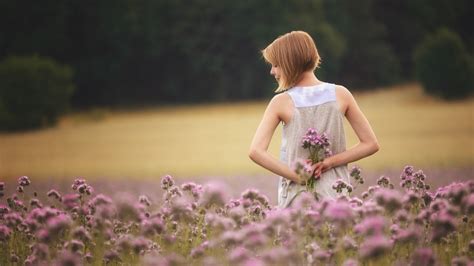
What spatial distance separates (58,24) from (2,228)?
4636 cm

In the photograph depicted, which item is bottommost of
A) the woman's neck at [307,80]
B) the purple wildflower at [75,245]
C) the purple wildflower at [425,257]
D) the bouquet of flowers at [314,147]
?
the purple wildflower at [75,245]

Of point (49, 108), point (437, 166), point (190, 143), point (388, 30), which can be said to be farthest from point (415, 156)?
point (388, 30)

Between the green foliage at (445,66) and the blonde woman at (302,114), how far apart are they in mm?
42242

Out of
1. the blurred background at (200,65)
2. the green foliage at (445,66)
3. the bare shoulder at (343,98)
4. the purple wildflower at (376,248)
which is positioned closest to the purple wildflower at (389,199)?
the purple wildflower at (376,248)

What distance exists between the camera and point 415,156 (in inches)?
836

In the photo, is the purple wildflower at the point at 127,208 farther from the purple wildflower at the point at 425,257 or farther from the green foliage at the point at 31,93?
the green foliage at the point at 31,93

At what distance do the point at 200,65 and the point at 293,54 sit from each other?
153 feet

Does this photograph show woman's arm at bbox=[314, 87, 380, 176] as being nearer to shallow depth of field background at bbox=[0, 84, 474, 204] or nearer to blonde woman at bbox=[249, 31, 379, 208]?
blonde woman at bbox=[249, 31, 379, 208]

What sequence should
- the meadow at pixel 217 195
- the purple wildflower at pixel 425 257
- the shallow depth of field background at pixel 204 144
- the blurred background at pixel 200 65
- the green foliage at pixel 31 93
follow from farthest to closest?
1. the blurred background at pixel 200 65
2. the green foliage at pixel 31 93
3. the shallow depth of field background at pixel 204 144
4. the meadow at pixel 217 195
5. the purple wildflower at pixel 425 257

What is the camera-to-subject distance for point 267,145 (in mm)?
4238

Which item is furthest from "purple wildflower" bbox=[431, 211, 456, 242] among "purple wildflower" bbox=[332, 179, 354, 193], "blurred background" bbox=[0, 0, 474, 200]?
"blurred background" bbox=[0, 0, 474, 200]

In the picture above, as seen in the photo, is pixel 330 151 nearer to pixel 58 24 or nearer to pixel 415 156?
pixel 415 156

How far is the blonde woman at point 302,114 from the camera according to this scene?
427 centimetres

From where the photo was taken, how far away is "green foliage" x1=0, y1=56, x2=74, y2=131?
36781 mm
